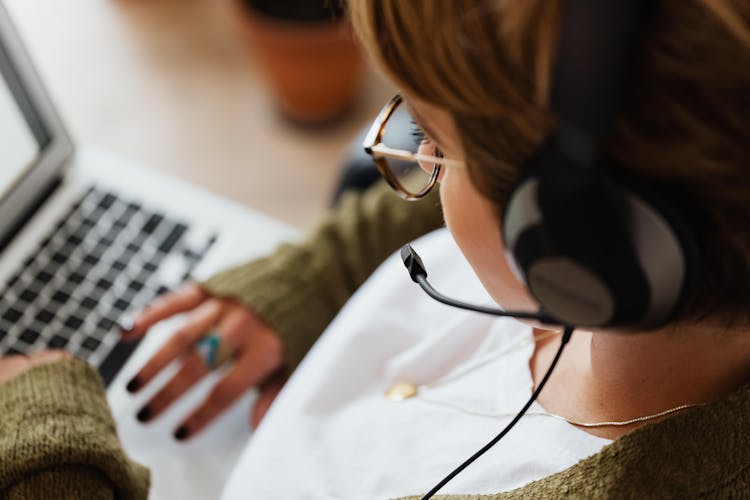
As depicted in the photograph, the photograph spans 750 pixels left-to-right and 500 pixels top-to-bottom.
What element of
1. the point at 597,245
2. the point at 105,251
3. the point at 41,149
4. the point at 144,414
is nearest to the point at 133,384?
the point at 144,414

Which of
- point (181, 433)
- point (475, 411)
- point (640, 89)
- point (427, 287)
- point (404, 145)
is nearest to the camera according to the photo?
point (640, 89)

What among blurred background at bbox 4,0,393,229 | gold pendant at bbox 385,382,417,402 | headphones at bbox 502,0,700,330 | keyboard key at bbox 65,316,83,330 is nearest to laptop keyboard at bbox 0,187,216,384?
keyboard key at bbox 65,316,83,330

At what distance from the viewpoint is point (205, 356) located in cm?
74

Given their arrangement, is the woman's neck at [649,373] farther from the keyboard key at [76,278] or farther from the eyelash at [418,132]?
the keyboard key at [76,278]

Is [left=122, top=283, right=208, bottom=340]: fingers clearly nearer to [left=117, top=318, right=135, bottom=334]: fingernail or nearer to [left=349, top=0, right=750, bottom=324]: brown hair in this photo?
[left=117, top=318, right=135, bottom=334]: fingernail

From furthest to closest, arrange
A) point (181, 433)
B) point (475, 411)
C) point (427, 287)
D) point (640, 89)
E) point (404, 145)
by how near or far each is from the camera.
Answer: point (404, 145)
point (181, 433)
point (475, 411)
point (427, 287)
point (640, 89)

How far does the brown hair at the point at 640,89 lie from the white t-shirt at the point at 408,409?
201 mm

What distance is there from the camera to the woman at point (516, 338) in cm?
30

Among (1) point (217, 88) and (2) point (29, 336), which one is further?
(1) point (217, 88)

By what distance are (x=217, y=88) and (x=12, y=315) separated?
2.06 feet

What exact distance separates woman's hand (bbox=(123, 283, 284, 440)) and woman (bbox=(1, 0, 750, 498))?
0.22 ft

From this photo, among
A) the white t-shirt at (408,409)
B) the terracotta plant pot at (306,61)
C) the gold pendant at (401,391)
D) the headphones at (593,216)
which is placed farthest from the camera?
the terracotta plant pot at (306,61)

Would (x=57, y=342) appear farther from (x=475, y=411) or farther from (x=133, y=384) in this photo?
(x=475, y=411)

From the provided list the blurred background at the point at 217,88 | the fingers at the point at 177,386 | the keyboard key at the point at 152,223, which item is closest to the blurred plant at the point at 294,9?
the blurred background at the point at 217,88
